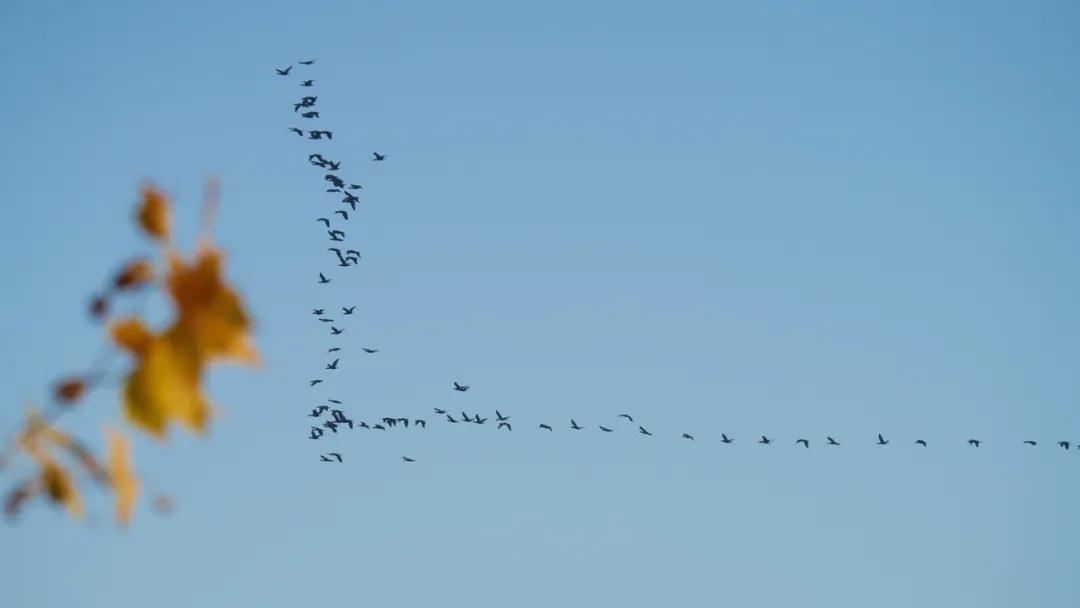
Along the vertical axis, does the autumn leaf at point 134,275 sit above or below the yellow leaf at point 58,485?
above

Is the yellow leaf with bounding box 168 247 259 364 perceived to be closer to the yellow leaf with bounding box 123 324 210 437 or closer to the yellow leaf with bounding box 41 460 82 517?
the yellow leaf with bounding box 123 324 210 437

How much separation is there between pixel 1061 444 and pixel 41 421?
301 feet

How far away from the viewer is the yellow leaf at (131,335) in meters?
1.17

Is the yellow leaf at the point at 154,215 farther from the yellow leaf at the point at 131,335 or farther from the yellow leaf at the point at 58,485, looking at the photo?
the yellow leaf at the point at 58,485

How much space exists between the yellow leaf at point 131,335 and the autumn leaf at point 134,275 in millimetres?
25

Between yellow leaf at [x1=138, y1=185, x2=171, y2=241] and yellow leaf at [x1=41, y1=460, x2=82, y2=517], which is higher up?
yellow leaf at [x1=138, y1=185, x2=171, y2=241]

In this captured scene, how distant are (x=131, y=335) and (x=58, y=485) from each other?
0.13 meters

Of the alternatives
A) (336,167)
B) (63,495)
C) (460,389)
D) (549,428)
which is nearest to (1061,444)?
(549,428)

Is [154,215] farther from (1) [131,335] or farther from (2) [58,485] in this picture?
(2) [58,485]

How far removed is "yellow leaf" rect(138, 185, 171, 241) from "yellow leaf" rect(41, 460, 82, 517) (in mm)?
213

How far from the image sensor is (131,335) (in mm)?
1175

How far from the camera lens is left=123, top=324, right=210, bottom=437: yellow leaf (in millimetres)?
1130

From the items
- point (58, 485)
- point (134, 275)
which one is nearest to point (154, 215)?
point (134, 275)

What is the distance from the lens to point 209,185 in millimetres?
1097
